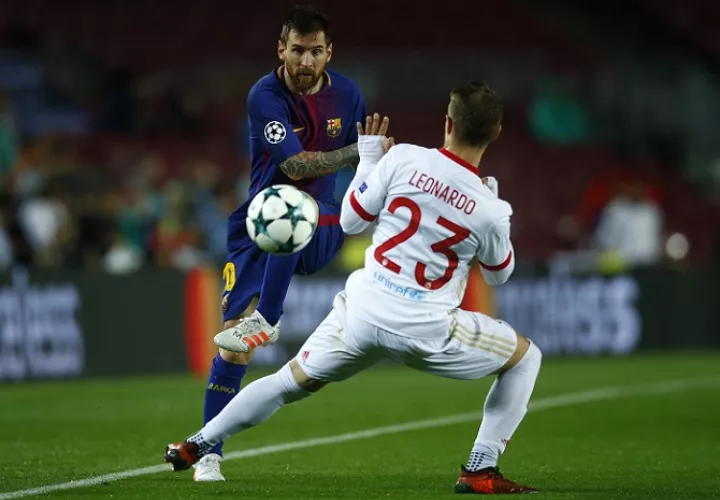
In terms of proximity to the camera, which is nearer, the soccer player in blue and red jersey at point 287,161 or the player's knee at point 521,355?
the player's knee at point 521,355

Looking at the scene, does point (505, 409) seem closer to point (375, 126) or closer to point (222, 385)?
Answer: point (375, 126)

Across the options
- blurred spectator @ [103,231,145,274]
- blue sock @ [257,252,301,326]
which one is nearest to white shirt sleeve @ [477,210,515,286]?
blue sock @ [257,252,301,326]

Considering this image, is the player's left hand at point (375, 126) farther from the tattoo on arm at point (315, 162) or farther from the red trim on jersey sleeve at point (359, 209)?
the tattoo on arm at point (315, 162)

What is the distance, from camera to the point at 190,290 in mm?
14242

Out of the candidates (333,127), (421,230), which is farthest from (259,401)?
(333,127)

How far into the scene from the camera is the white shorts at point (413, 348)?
5922 millimetres

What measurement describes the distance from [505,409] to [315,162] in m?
1.55

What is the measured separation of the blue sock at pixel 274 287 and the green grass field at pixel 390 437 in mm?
818

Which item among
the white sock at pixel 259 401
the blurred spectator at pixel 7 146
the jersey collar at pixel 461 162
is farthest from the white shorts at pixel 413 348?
the blurred spectator at pixel 7 146

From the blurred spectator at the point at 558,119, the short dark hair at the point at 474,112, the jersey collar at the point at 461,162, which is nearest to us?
the short dark hair at the point at 474,112

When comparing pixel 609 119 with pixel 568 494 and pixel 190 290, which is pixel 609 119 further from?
pixel 568 494

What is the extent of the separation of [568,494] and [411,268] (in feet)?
4.07

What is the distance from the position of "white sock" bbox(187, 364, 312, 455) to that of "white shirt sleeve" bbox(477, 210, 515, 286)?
3.30 ft

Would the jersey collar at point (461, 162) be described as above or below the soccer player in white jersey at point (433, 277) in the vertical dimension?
above
